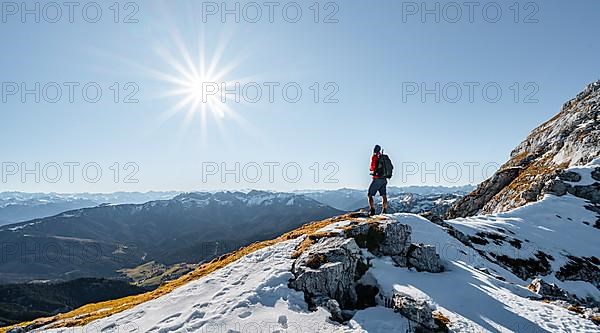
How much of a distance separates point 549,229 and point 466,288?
44375 millimetres

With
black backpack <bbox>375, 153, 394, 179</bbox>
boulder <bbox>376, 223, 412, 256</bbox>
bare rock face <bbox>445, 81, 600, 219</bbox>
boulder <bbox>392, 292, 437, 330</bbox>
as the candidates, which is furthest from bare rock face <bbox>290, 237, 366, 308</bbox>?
bare rock face <bbox>445, 81, 600, 219</bbox>

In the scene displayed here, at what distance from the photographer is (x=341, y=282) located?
63.6 feet

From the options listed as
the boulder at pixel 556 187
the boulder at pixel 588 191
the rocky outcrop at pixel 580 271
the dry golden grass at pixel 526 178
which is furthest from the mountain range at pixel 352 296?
the dry golden grass at pixel 526 178

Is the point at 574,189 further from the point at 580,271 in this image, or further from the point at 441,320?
the point at 441,320

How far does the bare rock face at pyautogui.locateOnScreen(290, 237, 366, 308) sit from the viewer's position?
61.7 ft

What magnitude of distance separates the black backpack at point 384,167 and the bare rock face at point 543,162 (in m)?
59.2

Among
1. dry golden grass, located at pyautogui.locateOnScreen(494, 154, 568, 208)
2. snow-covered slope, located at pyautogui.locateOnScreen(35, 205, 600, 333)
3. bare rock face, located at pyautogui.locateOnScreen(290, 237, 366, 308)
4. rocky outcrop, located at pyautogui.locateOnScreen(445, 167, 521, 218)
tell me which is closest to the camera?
snow-covered slope, located at pyautogui.locateOnScreen(35, 205, 600, 333)

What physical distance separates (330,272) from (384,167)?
1067 cm

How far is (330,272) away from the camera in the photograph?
19188mm

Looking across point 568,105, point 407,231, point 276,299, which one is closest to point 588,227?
point 407,231

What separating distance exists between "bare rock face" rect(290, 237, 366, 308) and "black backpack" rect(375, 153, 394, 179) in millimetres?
7026

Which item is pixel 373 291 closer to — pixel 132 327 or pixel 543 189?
pixel 132 327

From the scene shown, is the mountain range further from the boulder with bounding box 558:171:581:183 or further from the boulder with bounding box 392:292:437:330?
the boulder with bounding box 558:171:581:183

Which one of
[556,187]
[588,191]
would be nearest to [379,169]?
[556,187]
